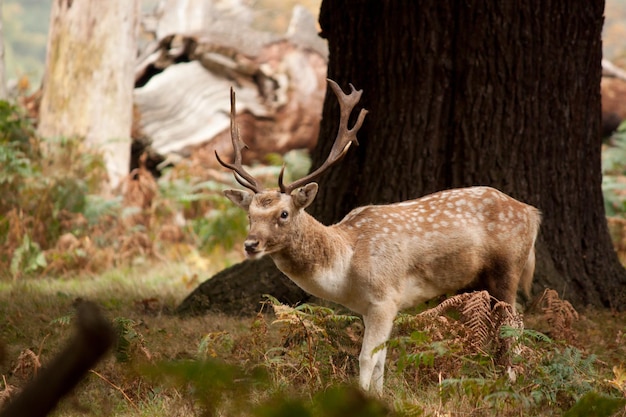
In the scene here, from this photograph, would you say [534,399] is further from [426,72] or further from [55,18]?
[55,18]

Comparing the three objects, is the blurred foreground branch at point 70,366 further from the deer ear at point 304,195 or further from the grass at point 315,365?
the deer ear at point 304,195

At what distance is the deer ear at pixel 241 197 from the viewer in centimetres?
517

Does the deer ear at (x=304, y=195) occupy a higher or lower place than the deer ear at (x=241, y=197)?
higher

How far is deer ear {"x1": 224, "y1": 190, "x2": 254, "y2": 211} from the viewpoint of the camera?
17.0ft

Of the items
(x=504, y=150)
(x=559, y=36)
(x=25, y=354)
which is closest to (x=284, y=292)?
(x=504, y=150)

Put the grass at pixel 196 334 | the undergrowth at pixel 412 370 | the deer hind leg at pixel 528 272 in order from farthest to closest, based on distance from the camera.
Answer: the deer hind leg at pixel 528 272 → the undergrowth at pixel 412 370 → the grass at pixel 196 334

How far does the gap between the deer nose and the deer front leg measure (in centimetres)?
80

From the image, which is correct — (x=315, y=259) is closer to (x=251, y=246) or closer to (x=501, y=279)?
(x=251, y=246)

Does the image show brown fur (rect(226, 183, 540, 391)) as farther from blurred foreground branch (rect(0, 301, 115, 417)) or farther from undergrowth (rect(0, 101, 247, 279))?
undergrowth (rect(0, 101, 247, 279))

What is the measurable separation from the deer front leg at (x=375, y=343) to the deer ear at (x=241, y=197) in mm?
972

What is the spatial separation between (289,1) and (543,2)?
80.4 feet

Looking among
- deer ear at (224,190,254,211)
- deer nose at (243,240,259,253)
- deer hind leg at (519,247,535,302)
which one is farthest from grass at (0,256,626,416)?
deer ear at (224,190,254,211)

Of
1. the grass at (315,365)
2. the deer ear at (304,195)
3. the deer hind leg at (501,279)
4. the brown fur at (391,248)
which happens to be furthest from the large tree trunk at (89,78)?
the deer hind leg at (501,279)

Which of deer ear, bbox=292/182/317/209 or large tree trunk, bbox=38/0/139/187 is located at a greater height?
deer ear, bbox=292/182/317/209
